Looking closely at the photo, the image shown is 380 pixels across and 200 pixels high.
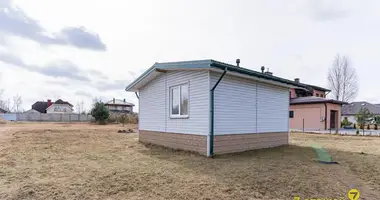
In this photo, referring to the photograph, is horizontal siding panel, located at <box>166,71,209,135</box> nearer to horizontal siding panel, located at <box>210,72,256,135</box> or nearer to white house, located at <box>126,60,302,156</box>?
white house, located at <box>126,60,302,156</box>

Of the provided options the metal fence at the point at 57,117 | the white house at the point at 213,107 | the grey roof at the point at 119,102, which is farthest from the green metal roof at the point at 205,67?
the grey roof at the point at 119,102

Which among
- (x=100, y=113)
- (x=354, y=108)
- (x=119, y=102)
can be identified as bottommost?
(x=100, y=113)

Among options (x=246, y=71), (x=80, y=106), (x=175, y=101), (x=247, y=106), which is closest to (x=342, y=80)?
(x=247, y=106)

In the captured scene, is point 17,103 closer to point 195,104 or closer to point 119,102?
point 119,102

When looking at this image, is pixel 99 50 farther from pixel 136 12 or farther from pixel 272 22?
pixel 272 22

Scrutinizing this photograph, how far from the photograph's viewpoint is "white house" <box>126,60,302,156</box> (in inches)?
296

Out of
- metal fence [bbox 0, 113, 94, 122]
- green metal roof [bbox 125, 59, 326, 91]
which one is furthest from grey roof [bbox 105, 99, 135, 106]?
green metal roof [bbox 125, 59, 326, 91]

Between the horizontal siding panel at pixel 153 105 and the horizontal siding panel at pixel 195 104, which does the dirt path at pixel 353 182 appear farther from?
the horizontal siding panel at pixel 153 105

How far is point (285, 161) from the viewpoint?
658cm

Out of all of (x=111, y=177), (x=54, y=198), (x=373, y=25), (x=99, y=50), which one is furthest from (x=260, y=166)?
(x=99, y=50)

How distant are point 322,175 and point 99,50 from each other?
46.5 feet

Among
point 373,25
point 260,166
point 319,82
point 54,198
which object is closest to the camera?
point 54,198

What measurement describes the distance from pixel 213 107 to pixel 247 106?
1893 mm

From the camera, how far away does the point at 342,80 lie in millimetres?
36375
